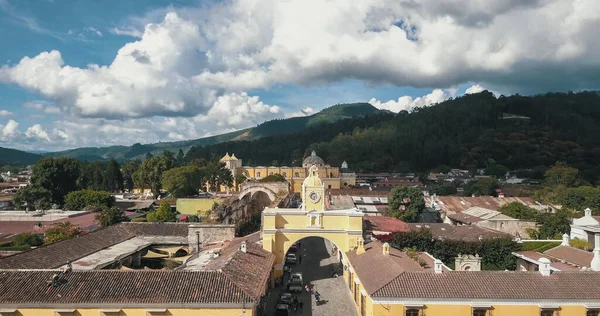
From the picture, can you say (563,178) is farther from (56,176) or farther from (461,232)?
(56,176)

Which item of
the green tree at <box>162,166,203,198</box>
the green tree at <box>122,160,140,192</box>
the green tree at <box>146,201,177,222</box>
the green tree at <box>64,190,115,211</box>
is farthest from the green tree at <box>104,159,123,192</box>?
the green tree at <box>146,201,177,222</box>

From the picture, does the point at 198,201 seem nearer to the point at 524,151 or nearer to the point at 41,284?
the point at 41,284

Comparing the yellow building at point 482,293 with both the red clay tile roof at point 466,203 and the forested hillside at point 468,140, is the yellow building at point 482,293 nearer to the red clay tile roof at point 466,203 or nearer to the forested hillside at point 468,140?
the red clay tile roof at point 466,203

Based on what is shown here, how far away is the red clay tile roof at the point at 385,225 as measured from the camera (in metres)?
30.3

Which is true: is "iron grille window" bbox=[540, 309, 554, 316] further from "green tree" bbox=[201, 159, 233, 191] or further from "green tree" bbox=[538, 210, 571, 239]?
"green tree" bbox=[201, 159, 233, 191]

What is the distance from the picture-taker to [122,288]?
50.4 ft

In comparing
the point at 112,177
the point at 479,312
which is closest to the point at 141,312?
the point at 479,312

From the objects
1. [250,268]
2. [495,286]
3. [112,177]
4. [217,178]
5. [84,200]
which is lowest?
[495,286]

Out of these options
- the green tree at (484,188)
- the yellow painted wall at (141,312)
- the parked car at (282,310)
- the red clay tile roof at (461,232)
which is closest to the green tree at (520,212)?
the red clay tile roof at (461,232)

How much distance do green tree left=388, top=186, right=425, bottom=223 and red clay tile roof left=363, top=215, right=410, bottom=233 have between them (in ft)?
16.2

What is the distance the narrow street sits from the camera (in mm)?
20594

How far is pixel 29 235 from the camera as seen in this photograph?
2844 centimetres

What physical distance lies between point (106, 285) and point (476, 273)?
1343 centimetres

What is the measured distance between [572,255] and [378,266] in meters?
11.8
